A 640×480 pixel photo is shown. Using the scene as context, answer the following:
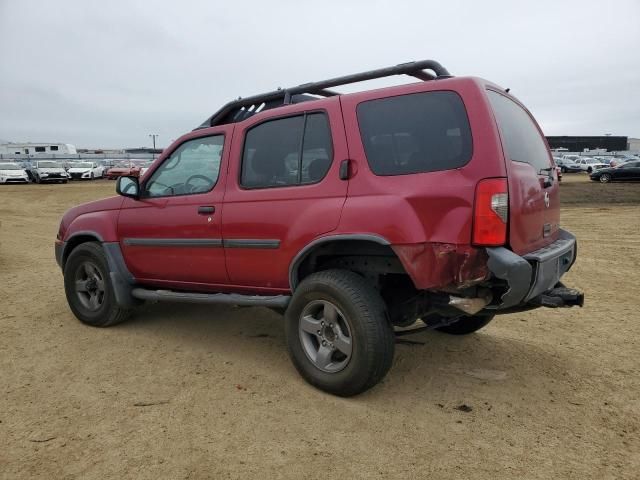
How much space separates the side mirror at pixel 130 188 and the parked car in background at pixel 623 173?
29.5 meters

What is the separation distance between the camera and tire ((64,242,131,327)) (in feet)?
15.3

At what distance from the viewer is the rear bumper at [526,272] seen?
2760mm

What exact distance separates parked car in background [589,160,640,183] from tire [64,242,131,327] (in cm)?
2963

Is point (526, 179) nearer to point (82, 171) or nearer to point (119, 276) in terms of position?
point (119, 276)

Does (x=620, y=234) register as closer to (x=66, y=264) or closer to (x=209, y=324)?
(x=209, y=324)

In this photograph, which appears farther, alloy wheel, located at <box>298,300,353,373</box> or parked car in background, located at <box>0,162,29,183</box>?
parked car in background, located at <box>0,162,29,183</box>

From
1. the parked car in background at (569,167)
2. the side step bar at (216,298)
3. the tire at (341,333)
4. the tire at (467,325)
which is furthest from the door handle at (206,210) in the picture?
the parked car in background at (569,167)

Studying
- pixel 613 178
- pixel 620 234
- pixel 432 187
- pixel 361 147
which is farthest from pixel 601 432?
pixel 613 178

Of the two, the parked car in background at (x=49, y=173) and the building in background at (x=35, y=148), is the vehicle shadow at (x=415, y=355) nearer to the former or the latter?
the parked car in background at (x=49, y=173)

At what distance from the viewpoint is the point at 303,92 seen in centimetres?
399

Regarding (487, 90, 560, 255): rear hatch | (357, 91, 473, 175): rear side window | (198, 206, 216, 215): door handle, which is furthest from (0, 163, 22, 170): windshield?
(487, 90, 560, 255): rear hatch

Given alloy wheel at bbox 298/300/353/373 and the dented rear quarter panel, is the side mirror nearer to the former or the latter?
alloy wheel at bbox 298/300/353/373

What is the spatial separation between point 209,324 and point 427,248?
2.72 m

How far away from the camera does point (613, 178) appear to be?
2791 cm
